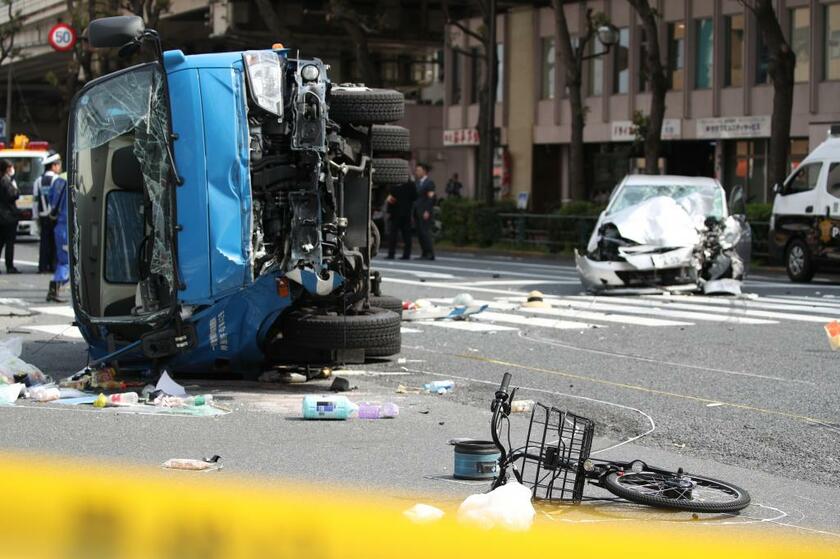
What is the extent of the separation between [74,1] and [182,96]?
5258 cm

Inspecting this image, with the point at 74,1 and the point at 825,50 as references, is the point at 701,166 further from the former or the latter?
the point at 74,1

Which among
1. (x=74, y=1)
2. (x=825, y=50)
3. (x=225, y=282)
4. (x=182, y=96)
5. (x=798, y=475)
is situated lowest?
(x=798, y=475)

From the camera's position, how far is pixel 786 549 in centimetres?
244

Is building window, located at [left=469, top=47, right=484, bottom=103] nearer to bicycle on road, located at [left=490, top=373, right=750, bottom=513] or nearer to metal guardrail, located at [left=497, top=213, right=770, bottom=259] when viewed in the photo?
metal guardrail, located at [left=497, top=213, right=770, bottom=259]

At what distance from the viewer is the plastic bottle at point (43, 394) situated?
1045cm

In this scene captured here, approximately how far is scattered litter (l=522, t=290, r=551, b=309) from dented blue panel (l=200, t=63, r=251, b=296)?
30.3 feet

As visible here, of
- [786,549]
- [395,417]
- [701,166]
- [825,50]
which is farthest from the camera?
[701,166]

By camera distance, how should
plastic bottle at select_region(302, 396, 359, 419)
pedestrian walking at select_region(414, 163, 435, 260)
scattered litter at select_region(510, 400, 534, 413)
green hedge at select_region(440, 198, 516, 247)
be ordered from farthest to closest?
green hedge at select_region(440, 198, 516, 247) → pedestrian walking at select_region(414, 163, 435, 260) → scattered litter at select_region(510, 400, 534, 413) → plastic bottle at select_region(302, 396, 359, 419)

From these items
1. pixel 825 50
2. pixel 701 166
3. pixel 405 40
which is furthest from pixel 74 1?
pixel 825 50

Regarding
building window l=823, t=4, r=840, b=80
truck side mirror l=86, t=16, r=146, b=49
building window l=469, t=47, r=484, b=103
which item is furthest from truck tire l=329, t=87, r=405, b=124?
building window l=469, t=47, r=484, b=103

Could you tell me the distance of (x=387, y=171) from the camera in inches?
491

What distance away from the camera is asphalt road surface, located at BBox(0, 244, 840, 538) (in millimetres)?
7973

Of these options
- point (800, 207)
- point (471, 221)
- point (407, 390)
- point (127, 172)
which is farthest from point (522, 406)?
point (471, 221)

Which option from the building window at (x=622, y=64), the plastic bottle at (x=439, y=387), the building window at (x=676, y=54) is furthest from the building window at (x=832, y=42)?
the plastic bottle at (x=439, y=387)
